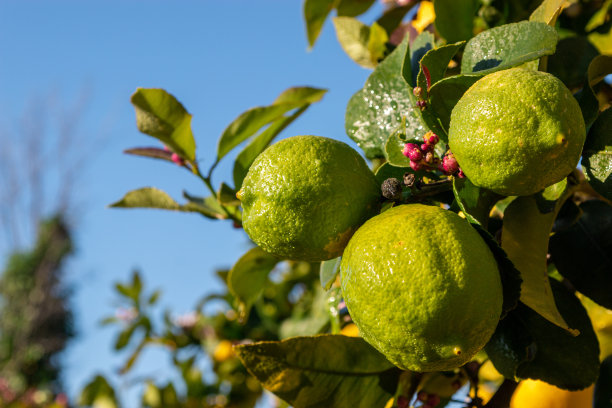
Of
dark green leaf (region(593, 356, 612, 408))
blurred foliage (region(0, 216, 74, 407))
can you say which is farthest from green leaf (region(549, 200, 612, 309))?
blurred foliage (region(0, 216, 74, 407))

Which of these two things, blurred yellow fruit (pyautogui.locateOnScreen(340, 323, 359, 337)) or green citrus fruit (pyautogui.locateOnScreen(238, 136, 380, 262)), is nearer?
green citrus fruit (pyautogui.locateOnScreen(238, 136, 380, 262))

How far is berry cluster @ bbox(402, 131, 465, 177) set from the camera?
0.44 meters

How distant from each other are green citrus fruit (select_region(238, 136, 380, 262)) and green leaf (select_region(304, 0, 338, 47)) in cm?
48

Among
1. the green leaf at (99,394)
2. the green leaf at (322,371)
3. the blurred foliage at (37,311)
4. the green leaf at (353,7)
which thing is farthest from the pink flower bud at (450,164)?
the blurred foliage at (37,311)

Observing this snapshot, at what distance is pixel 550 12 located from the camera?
46cm

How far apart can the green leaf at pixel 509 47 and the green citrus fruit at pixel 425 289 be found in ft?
0.44

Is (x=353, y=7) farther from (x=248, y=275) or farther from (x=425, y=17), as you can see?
(x=248, y=275)

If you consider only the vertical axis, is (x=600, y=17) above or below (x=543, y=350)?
above

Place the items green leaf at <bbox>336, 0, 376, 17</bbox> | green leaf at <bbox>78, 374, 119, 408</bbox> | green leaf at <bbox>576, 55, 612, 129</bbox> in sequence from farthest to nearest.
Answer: green leaf at <bbox>78, 374, 119, 408</bbox> < green leaf at <bbox>336, 0, 376, 17</bbox> < green leaf at <bbox>576, 55, 612, 129</bbox>

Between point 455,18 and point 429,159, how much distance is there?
249mm

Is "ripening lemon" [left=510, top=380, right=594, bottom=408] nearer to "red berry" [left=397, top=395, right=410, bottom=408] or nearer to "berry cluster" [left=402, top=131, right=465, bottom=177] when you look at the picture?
"red berry" [left=397, top=395, right=410, bottom=408]

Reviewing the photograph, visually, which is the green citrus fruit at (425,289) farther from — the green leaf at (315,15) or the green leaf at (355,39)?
the green leaf at (315,15)

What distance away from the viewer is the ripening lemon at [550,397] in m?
0.63

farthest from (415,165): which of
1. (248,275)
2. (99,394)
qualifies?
(99,394)
